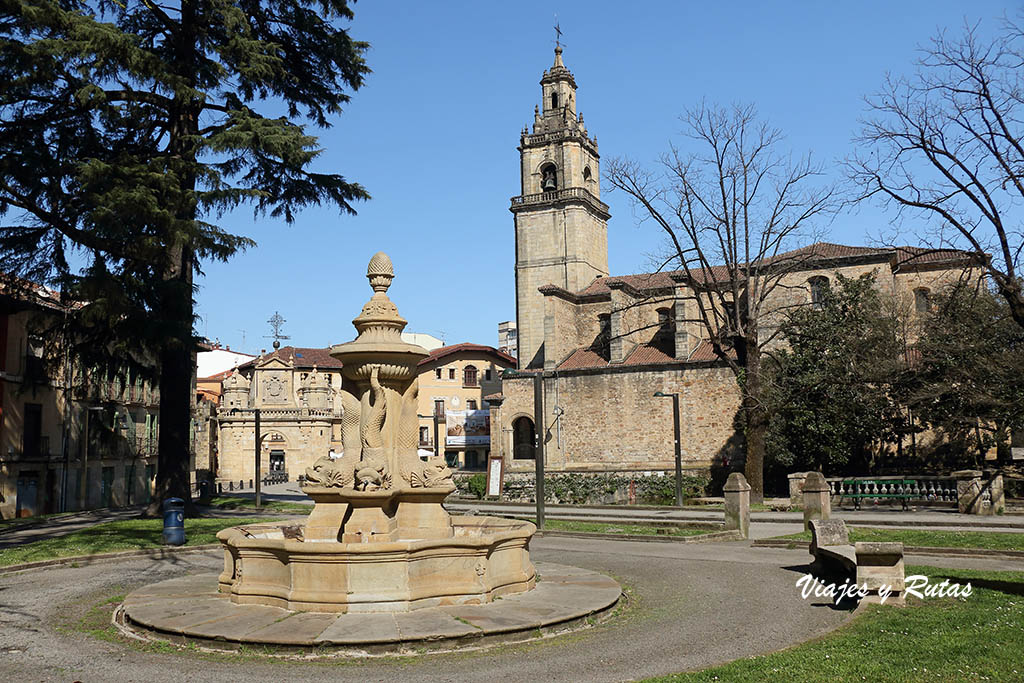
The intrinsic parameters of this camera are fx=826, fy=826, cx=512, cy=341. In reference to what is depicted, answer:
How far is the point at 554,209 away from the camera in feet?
161

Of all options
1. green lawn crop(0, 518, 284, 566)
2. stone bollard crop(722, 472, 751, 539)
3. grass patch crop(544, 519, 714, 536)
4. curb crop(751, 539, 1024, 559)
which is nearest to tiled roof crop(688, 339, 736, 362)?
grass patch crop(544, 519, 714, 536)

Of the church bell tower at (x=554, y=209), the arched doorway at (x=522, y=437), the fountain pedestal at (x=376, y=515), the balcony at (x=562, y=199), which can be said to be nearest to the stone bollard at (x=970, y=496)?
the fountain pedestal at (x=376, y=515)

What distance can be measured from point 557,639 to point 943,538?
9.75 meters

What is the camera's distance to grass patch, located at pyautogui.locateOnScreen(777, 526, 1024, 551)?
13.3 m

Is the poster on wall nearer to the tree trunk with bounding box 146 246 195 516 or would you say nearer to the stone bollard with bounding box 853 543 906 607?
the tree trunk with bounding box 146 246 195 516

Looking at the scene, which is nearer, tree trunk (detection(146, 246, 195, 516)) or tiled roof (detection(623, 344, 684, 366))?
tree trunk (detection(146, 246, 195, 516))

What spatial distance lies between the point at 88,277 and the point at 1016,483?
26.3 meters

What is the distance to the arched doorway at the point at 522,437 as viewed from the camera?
43906 millimetres

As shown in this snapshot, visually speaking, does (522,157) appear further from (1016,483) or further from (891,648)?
(891,648)

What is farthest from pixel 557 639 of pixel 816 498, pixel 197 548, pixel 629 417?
pixel 629 417

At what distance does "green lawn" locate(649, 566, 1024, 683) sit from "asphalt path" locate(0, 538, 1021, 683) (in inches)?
19.2

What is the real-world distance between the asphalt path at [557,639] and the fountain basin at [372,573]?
4.40 ft

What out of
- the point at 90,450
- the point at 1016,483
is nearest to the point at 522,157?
the point at 90,450

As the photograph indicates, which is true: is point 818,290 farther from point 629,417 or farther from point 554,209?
point 554,209
